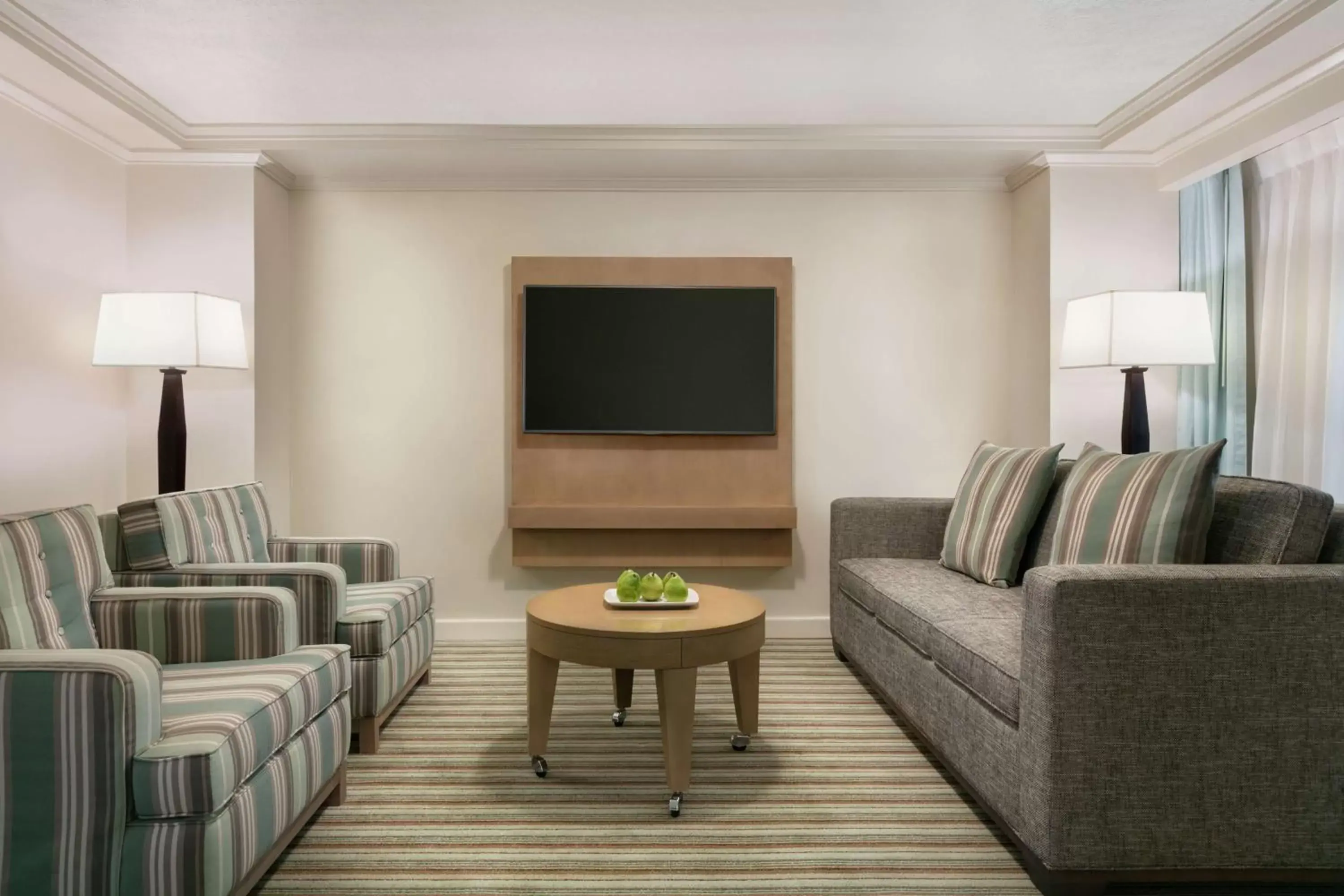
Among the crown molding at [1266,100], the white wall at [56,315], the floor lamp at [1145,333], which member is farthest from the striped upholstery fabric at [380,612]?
the crown molding at [1266,100]

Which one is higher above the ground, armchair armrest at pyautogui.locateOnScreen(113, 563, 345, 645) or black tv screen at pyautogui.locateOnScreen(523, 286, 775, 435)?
black tv screen at pyautogui.locateOnScreen(523, 286, 775, 435)

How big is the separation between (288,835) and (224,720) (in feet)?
1.59

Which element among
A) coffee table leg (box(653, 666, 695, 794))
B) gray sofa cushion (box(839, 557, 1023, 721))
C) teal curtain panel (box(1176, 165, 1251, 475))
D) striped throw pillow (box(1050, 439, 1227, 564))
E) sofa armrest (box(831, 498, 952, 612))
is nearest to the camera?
gray sofa cushion (box(839, 557, 1023, 721))

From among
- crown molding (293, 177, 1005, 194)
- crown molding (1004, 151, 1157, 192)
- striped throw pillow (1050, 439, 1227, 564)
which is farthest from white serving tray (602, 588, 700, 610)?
crown molding (1004, 151, 1157, 192)

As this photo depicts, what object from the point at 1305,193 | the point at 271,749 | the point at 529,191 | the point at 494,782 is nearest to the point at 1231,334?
the point at 1305,193

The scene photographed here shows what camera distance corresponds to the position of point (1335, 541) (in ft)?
7.25

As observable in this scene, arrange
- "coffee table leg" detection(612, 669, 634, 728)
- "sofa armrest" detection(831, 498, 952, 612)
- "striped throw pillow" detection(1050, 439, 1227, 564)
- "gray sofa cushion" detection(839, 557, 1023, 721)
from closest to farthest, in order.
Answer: "gray sofa cushion" detection(839, 557, 1023, 721), "striped throw pillow" detection(1050, 439, 1227, 564), "coffee table leg" detection(612, 669, 634, 728), "sofa armrest" detection(831, 498, 952, 612)

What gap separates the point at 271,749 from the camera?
2010 millimetres

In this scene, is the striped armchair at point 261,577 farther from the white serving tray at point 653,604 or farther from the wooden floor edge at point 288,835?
the white serving tray at point 653,604

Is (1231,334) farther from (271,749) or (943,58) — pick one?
(271,749)

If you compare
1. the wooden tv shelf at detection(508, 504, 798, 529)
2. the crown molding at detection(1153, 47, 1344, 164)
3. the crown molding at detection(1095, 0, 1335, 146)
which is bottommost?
the wooden tv shelf at detection(508, 504, 798, 529)

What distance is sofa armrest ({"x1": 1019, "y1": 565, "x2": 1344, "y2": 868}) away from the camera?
6.35 ft

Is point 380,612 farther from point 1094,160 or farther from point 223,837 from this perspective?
point 1094,160

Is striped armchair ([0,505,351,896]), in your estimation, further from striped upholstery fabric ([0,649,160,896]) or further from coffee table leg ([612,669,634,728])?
coffee table leg ([612,669,634,728])
